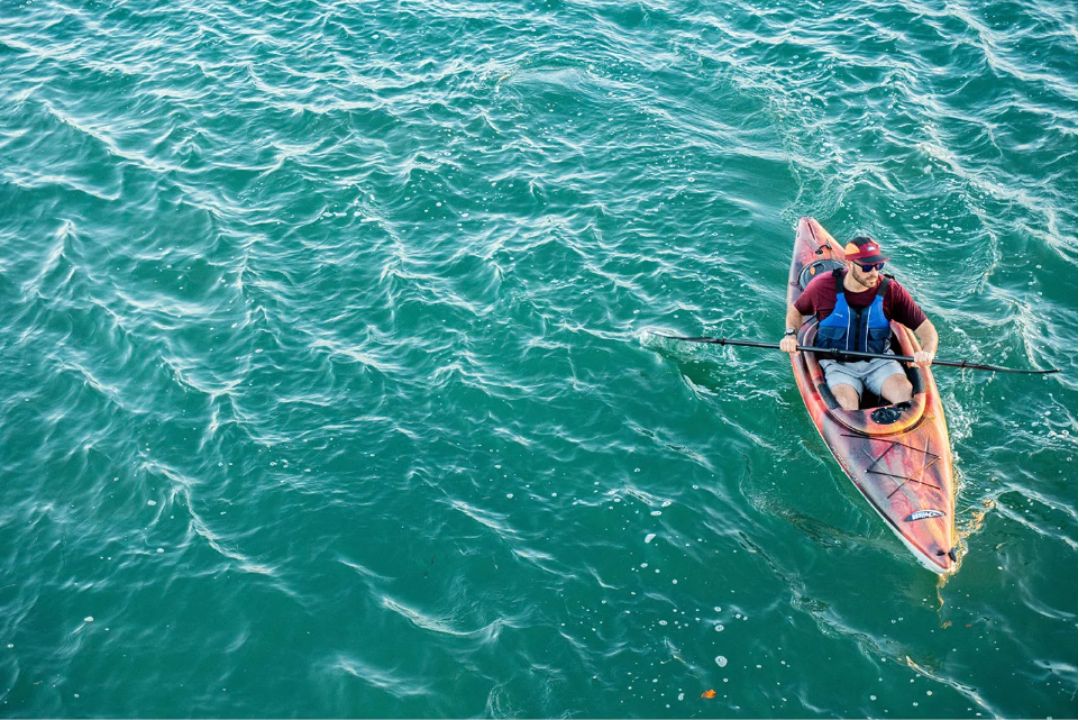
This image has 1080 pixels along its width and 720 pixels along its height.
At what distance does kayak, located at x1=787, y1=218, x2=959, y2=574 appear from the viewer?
37.4 feet

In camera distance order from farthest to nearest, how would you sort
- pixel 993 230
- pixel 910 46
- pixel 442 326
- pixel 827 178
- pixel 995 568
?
pixel 910 46 → pixel 827 178 → pixel 993 230 → pixel 442 326 → pixel 995 568

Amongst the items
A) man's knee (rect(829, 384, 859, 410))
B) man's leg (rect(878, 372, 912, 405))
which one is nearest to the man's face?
man's leg (rect(878, 372, 912, 405))

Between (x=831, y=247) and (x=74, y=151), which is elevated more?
(x=831, y=247)

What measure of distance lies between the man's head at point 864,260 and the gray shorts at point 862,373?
3.82 feet

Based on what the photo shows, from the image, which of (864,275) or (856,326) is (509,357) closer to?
(856,326)

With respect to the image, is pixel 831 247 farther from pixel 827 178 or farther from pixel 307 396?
pixel 307 396

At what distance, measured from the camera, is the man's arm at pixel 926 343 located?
12.3 metres

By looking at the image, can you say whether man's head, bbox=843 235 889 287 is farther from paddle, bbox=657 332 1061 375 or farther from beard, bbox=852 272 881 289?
paddle, bbox=657 332 1061 375

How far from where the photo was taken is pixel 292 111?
771 inches

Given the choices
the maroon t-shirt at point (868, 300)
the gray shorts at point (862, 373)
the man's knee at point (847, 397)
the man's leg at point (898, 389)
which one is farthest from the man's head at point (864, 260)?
the man's knee at point (847, 397)

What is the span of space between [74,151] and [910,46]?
1778 cm

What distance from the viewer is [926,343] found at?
12523 millimetres

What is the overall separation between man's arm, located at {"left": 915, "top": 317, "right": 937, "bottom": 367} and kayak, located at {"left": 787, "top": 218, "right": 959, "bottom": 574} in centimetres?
45

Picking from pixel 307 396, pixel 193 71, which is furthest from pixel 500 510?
pixel 193 71
